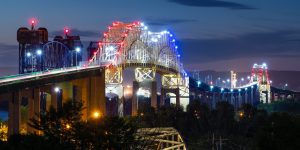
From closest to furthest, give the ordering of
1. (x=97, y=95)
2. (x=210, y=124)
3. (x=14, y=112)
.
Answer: (x=14, y=112) < (x=97, y=95) < (x=210, y=124)

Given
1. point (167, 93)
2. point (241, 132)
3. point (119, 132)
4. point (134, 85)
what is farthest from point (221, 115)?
point (119, 132)

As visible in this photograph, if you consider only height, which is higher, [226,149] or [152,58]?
[152,58]

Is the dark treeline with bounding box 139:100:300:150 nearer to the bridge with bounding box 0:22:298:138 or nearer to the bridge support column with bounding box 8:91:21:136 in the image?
the bridge with bounding box 0:22:298:138

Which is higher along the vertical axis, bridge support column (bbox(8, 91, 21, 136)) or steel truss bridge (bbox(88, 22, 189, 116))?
steel truss bridge (bbox(88, 22, 189, 116))

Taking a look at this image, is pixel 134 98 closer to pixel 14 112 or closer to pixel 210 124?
pixel 210 124

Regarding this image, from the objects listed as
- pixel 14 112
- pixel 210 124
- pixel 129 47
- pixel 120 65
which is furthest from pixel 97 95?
pixel 129 47

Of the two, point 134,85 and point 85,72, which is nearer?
point 85,72

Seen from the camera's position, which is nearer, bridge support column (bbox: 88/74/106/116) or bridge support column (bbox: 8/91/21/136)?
bridge support column (bbox: 8/91/21/136)

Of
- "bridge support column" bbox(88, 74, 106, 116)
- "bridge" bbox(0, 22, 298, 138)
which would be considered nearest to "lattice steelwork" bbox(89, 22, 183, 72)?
"bridge" bbox(0, 22, 298, 138)

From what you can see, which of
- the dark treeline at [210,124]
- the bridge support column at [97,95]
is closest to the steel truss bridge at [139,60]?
the dark treeline at [210,124]

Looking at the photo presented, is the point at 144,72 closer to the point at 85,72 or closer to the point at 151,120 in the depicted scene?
the point at 151,120

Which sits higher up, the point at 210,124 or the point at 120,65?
the point at 120,65

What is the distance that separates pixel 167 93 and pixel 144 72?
16058 mm

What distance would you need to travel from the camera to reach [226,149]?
245 feet
